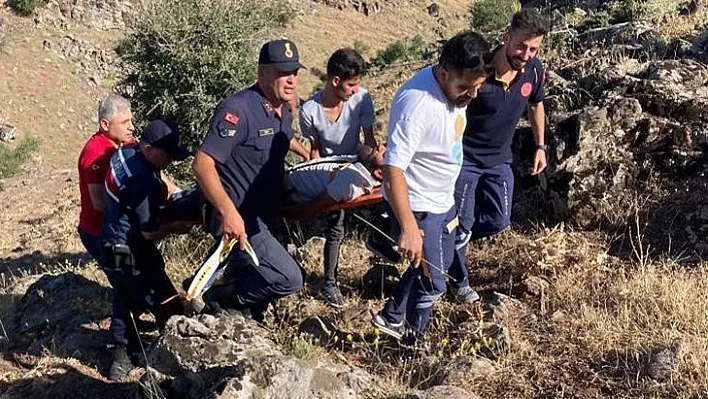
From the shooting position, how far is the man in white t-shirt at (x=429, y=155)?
364 centimetres

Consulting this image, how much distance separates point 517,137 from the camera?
20.7 ft

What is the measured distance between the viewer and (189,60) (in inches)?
418

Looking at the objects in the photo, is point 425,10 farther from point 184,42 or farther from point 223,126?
point 223,126

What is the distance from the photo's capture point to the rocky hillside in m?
3.83

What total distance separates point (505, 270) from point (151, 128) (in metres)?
2.62

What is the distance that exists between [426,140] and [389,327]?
3.79 ft

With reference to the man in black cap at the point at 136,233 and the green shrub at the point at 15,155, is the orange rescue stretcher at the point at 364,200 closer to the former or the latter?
the man in black cap at the point at 136,233

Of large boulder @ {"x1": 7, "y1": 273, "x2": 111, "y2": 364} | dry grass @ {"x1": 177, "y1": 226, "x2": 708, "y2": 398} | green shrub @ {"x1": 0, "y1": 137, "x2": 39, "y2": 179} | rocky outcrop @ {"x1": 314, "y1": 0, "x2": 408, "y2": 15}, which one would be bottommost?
green shrub @ {"x1": 0, "y1": 137, "x2": 39, "y2": 179}

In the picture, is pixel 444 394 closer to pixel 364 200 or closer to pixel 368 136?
pixel 364 200

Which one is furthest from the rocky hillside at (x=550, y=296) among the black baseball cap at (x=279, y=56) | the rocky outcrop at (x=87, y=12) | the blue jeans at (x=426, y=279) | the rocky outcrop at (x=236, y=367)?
the rocky outcrop at (x=87, y=12)

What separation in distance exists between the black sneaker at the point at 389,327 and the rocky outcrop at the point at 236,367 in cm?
45

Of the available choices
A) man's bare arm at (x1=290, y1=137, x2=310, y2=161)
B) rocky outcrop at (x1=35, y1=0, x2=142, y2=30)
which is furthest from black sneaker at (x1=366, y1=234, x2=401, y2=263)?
rocky outcrop at (x1=35, y1=0, x2=142, y2=30)

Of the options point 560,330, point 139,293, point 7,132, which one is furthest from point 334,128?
point 7,132

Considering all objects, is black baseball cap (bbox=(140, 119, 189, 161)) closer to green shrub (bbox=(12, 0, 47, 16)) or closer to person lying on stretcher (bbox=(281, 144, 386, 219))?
person lying on stretcher (bbox=(281, 144, 386, 219))
